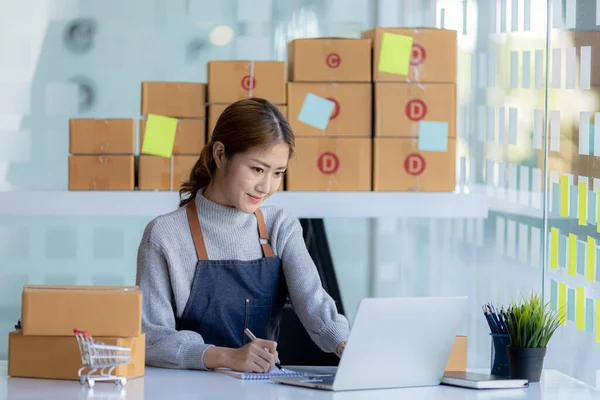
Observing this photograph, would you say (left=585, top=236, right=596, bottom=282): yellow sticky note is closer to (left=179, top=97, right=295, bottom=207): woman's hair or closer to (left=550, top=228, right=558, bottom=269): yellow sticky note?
(left=550, top=228, right=558, bottom=269): yellow sticky note

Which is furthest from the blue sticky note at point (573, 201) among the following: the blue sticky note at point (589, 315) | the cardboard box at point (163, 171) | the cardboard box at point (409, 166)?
the cardboard box at point (163, 171)

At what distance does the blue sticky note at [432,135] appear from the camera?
Result: 9.52 feet

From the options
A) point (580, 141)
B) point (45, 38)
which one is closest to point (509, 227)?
point (580, 141)

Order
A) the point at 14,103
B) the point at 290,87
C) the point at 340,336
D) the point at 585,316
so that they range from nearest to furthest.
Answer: the point at 340,336
the point at 585,316
the point at 290,87
the point at 14,103

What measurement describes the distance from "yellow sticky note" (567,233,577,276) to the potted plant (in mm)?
648

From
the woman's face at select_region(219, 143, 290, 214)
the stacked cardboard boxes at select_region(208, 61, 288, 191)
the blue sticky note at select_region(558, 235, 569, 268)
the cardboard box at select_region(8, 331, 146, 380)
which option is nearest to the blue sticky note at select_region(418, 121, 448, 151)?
the stacked cardboard boxes at select_region(208, 61, 288, 191)

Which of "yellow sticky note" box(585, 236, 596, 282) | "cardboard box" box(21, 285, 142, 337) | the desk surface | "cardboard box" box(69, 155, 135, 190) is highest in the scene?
"cardboard box" box(69, 155, 135, 190)

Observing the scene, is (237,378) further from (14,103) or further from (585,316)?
(14,103)

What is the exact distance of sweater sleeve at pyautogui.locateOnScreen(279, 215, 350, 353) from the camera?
6.73ft

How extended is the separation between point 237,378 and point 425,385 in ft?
1.14

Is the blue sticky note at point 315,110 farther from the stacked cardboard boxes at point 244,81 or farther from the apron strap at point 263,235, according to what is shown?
the apron strap at point 263,235

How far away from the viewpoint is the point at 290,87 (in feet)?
9.43

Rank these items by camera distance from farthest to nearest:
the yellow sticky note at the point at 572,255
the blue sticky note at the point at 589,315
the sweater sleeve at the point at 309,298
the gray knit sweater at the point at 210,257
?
the yellow sticky note at the point at 572,255 → the blue sticky note at the point at 589,315 → the sweater sleeve at the point at 309,298 → the gray knit sweater at the point at 210,257

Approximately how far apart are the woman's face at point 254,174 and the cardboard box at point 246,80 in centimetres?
79
